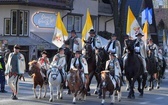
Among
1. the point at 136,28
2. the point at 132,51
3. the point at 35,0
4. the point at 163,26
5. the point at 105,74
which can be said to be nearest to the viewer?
the point at 105,74

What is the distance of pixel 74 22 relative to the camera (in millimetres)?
37938

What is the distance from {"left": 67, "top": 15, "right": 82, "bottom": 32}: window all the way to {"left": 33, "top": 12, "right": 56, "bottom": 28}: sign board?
2.82 meters

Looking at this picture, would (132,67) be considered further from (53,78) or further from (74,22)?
(74,22)

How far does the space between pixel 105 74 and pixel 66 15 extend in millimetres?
21346

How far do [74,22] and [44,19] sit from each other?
4.54 meters

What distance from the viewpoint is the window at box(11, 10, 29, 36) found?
32.6 metres

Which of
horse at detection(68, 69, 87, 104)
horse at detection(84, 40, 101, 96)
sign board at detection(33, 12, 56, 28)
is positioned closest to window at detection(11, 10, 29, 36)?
sign board at detection(33, 12, 56, 28)

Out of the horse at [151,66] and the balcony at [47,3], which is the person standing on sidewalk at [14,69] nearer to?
the horse at [151,66]

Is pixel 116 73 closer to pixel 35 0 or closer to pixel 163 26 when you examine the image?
pixel 35 0

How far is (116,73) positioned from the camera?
1592cm

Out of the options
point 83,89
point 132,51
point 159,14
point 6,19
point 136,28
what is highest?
point 159,14

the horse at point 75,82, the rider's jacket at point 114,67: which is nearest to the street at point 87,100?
the horse at point 75,82

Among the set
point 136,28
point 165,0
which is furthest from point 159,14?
point 136,28

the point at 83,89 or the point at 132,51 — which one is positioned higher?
the point at 132,51
